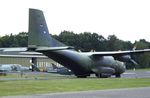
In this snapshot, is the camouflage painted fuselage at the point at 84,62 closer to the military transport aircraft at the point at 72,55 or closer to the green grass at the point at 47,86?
the military transport aircraft at the point at 72,55

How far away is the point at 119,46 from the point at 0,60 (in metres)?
52.4

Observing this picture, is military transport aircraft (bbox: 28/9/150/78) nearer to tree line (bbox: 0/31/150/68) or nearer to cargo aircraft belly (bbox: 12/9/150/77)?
cargo aircraft belly (bbox: 12/9/150/77)

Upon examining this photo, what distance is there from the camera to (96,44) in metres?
142

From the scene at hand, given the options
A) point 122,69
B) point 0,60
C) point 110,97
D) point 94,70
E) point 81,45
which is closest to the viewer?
point 110,97

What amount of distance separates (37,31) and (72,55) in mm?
5612

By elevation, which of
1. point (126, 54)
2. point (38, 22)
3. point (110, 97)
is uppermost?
point (38, 22)

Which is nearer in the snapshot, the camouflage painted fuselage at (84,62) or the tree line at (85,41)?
the camouflage painted fuselage at (84,62)

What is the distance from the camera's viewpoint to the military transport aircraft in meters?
42.2

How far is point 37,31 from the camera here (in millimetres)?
42438

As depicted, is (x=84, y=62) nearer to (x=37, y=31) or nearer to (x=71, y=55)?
(x=71, y=55)

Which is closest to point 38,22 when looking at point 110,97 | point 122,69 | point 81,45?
point 122,69

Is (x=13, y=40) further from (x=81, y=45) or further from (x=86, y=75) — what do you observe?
(x=86, y=75)

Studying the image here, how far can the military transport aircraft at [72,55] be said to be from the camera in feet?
138

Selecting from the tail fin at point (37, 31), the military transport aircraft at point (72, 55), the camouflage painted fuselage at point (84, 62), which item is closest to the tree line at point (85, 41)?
the camouflage painted fuselage at point (84, 62)
